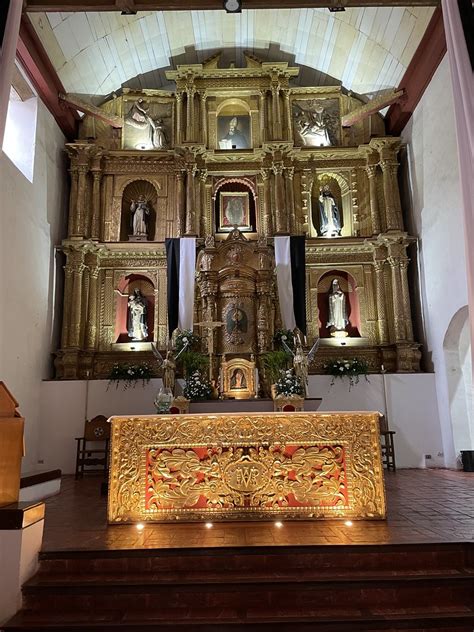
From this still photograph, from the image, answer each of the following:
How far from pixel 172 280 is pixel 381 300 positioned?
4.61m

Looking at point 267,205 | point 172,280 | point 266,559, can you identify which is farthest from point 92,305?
point 266,559

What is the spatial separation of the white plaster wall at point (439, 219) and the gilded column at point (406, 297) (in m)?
0.31

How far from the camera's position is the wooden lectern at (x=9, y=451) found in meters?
3.75

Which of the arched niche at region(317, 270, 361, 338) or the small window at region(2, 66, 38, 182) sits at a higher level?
the small window at region(2, 66, 38, 182)

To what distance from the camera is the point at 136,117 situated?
40.0 ft

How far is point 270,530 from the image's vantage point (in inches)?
174

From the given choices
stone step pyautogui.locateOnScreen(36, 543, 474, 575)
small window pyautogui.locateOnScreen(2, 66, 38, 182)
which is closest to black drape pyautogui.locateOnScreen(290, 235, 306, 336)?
small window pyautogui.locateOnScreen(2, 66, 38, 182)

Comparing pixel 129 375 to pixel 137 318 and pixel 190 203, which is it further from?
pixel 190 203

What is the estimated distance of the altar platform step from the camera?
3.22 m

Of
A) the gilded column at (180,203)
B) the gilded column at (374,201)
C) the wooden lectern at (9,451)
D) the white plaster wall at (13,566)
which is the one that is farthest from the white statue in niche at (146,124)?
the white plaster wall at (13,566)

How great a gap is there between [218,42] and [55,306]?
770 centimetres

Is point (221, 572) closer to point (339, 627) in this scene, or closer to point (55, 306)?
point (339, 627)

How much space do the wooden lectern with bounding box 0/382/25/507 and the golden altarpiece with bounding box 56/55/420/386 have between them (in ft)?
20.5

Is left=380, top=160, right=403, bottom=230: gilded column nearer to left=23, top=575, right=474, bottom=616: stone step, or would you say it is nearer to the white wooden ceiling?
the white wooden ceiling
